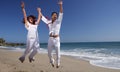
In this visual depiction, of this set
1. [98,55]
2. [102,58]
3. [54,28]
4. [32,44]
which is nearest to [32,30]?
[32,44]

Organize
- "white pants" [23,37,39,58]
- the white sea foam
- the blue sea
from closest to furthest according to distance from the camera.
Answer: "white pants" [23,37,39,58] < the white sea foam < the blue sea

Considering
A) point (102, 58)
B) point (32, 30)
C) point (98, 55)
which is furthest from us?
point (98, 55)

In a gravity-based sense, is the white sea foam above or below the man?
below

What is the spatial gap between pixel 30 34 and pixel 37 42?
0.30 meters

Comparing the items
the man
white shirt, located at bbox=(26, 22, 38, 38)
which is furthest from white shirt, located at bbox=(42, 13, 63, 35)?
white shirt, located at bbox=(26, 22, 38, 38)

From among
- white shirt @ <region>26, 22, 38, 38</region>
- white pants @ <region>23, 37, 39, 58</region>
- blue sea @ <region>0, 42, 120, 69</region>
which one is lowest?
blue sea @ <region>0, 42, 120, 69</region>

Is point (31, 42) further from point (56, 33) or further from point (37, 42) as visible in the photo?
point (56, 33)

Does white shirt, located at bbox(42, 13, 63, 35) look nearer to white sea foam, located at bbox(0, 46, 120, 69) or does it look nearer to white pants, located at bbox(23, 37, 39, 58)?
white pants, located at bbox(23, 37, 39, 58)

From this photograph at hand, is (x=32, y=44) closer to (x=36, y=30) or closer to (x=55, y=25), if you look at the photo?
(x=36, y=30)

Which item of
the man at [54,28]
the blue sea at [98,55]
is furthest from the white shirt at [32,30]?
the blue sea at [98,55]

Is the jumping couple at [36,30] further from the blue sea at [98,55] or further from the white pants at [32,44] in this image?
the blue sea at [98,55]

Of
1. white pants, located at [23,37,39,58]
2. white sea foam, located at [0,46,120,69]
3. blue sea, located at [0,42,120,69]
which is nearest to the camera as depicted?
white pants, located at [23,37,39,58]

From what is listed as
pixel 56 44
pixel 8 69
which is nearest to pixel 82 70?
pixel 8 69

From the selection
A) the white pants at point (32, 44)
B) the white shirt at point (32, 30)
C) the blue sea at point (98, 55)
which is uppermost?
the white shirt at point (32, 30)
